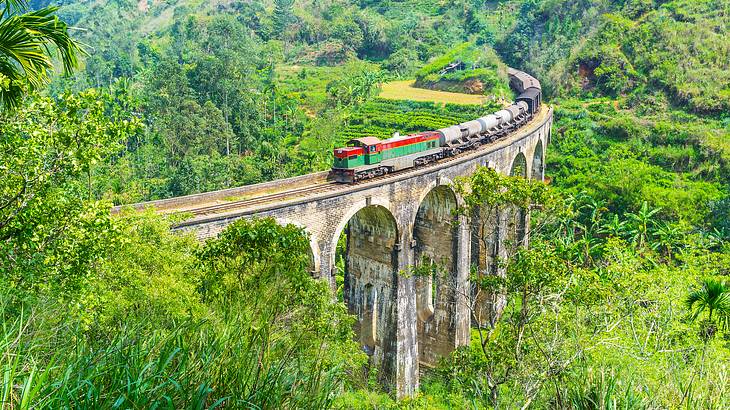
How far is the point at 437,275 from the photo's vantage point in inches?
1159

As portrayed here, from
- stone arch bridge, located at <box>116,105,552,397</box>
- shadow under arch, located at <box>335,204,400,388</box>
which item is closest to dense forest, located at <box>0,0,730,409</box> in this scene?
stone arch bridge, located at <box>116,105,552,397</box>

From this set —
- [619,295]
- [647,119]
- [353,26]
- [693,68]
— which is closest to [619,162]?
[647,119]

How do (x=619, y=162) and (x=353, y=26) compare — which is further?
(x=353, y=26)

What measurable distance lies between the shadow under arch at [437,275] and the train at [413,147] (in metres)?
2.34

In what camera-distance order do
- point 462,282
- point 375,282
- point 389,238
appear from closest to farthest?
point 389,238
point 375,282
point 462,282

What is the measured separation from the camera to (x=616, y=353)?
13.4m

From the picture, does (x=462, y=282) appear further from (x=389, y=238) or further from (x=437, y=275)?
(x=389, y=238)

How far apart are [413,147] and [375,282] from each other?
7.46 m

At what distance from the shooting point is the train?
989 inches

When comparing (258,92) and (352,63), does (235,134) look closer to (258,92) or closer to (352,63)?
(258,92)

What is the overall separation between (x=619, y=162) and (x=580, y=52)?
22.5 meters

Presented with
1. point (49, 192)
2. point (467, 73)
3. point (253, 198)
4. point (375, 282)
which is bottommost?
point (375, 282)

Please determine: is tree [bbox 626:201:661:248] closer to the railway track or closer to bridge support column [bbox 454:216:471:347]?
bridge support column [bbox 454:216:471:347]

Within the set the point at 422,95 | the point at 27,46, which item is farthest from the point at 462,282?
the point at 422,95
